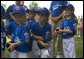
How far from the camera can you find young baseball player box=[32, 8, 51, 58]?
4914 mm

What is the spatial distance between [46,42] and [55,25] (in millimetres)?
1322

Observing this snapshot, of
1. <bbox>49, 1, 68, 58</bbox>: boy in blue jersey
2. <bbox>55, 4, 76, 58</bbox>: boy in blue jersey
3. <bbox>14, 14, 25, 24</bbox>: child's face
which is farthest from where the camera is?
<bbox>49, 1, 68, 58</bbox>: boy in blue jersey

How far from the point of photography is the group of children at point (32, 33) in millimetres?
4312

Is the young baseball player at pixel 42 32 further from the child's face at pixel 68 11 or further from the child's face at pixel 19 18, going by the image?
the child's face at pixel 68 11

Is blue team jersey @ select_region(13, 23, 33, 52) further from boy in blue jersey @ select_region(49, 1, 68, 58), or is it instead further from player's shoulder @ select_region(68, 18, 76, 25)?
boy in blue jersey @ select_region(49, 1, 68, 58)

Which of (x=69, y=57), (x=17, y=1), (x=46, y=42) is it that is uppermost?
(x=17, y=1)

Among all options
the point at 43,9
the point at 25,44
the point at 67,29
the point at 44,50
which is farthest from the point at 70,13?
the point at 25,44

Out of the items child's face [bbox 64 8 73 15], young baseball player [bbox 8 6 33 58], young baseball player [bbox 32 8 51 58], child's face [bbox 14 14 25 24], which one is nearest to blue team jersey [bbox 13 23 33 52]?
young baseball player [bbox 8 6 33 58]

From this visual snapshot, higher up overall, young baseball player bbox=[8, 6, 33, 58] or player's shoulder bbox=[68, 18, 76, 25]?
player's shoulder bbox=[68, 18, 76, 25]

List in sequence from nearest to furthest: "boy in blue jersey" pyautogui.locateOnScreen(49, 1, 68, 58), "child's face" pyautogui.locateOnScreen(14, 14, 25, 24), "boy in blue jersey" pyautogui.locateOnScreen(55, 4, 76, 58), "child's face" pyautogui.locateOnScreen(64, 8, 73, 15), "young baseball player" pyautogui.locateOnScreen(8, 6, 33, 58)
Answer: "young baseball player" pyautogui.locateOnScreen(8, 6, 33, 58) → "child's face" pyautogui.locateOnScreen(14, 14, 25, 24) → "boy in blue jersey" pyautogui.locateOnScreen(55, 4, 76, 58) → "child's face" pyautogui.locateOnScreen(64, 8, 73, 15) → "boy in blue jersey" pyautogui.locateOnScreen(49, 1, 68, 58)

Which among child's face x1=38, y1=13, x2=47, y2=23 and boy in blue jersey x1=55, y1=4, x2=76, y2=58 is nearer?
child's face x1=38, y1=13, x2=47, y2=23

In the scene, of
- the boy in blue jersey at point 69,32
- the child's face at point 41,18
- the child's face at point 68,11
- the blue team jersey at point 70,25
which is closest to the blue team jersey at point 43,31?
the child's face at point 41,18

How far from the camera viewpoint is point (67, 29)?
5445 millimetres

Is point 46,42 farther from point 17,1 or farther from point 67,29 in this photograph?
point 17,1
